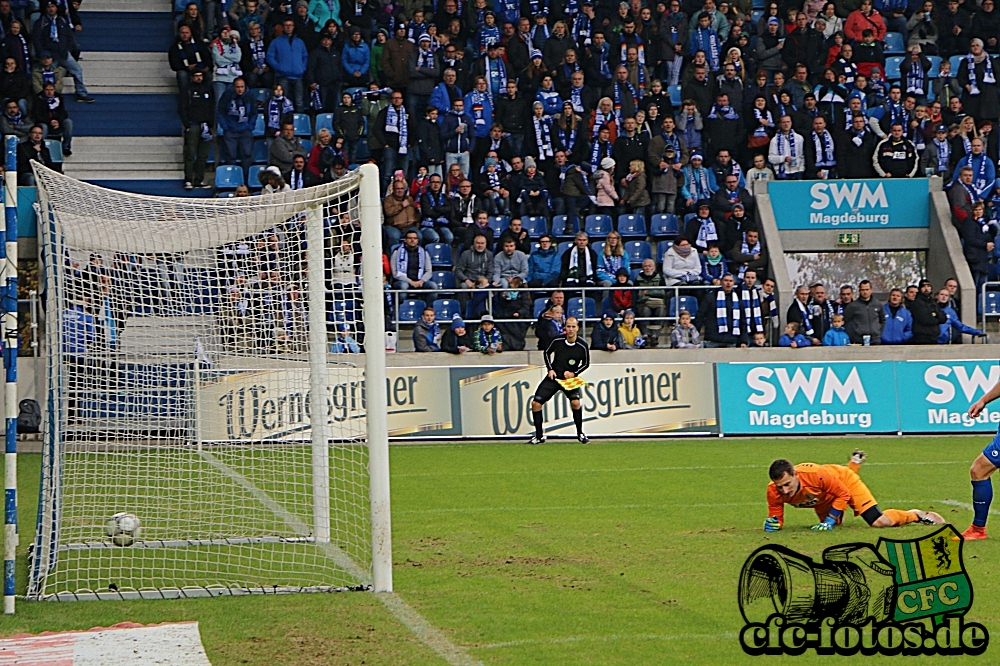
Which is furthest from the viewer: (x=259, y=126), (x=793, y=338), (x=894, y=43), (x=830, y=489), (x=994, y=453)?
(x=894, y=43)

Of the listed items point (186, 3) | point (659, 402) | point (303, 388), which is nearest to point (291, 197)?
point (303, 388)

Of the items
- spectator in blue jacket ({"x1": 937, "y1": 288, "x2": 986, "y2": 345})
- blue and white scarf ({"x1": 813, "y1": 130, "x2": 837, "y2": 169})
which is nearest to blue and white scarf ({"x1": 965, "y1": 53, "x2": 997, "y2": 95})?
blue and white scarf ({"x1": 813, "y1": 130, "x2": 837, "y2": 169})

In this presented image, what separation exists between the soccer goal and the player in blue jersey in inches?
181

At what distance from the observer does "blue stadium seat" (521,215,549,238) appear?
78.9 ft

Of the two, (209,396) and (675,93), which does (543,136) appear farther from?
(209,396)

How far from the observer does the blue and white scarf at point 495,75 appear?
2569cm

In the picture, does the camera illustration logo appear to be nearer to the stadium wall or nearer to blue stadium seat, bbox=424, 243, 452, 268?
the stadium wall

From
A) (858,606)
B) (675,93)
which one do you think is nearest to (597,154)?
(675,93)

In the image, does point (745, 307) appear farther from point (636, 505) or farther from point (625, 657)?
point (625, 657)

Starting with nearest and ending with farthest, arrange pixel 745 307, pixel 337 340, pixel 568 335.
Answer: pixel 337 340 → pixel 568 335 → pixel 745 307

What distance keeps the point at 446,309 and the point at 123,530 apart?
13.5m

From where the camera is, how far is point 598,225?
2434cm

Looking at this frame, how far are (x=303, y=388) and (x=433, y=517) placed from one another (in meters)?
1.74

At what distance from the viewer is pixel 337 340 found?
48.9 feet
